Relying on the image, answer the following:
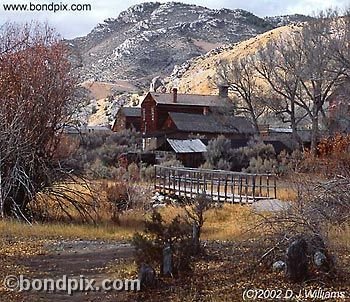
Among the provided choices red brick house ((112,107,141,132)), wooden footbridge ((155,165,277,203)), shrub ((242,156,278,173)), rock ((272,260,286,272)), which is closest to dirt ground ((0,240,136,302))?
rock ((272,260,286,272))

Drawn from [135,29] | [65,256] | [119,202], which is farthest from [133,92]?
[65,256]

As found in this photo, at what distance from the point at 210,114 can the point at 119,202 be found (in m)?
39.7

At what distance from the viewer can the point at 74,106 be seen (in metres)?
23.8

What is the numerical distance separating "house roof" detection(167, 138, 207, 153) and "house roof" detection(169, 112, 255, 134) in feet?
29.3

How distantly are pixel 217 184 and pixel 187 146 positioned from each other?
1730 cm

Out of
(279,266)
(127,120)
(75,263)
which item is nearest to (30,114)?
(75,263)

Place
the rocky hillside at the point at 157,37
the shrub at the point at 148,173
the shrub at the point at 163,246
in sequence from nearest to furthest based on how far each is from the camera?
the shrub at the point at 163,246 < the shrub at the point at 148,173 < the rocky hillside at the point at 157,37

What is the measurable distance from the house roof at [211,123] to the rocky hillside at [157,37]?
54636 mm

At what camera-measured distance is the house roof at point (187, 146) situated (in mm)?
47094

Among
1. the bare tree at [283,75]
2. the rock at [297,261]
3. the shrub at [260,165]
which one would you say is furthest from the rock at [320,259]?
the bare tree at [283,75]

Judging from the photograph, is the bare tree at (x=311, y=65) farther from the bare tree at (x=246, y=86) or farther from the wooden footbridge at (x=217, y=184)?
the wooden footbridge at (x=217, y=184)

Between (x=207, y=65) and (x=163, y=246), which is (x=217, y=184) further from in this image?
(x=207, y=65)

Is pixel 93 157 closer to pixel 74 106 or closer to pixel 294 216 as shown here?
pixel 74 106

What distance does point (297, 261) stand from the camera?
9883mm
